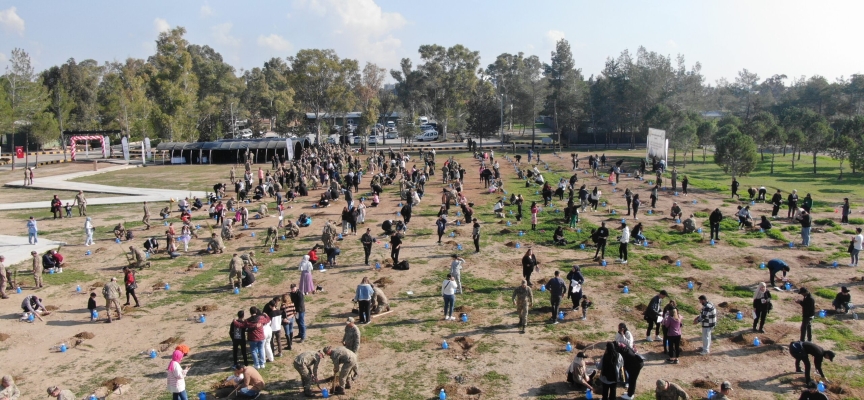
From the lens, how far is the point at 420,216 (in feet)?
88.1

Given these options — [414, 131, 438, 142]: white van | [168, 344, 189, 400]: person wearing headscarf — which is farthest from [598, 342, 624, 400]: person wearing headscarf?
[414, 131, 438, 142]: white van

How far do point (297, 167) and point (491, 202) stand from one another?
515 inches

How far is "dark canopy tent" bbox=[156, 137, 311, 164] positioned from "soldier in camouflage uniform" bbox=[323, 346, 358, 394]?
4303 cm

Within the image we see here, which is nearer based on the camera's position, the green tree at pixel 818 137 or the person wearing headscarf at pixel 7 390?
the person wearing headscarf at pixel 7 390

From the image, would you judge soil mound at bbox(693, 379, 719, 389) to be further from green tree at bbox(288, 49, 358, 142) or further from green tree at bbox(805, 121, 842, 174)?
green tree at bbox(288, 49, 358, 142)

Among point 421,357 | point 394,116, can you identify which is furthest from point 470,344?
point 394,116

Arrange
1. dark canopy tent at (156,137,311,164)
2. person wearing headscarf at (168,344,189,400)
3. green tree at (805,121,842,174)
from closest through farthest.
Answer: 1. person wearing headscarf at (168,344,189,400)
2. green tree at (805,121,842,174)
3. dark canopy tent at (156,137,311,164)

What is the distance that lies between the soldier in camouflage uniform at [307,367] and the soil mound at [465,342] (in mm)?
3450

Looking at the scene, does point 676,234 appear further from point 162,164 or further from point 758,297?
point 162,164

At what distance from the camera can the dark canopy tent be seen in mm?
52909

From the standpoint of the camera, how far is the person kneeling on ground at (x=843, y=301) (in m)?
14.1

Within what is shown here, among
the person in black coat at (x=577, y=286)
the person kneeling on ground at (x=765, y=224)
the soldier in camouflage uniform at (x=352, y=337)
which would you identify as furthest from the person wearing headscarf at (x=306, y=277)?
the person kneeling on ground at (x=765, y=224)

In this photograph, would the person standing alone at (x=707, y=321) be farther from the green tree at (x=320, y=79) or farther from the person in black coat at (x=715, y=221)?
the green tree at (x=320, y=79)

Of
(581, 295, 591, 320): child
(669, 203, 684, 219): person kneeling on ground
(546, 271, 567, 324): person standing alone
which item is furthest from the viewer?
(669, 203, 684, 219): person kneeling on ground
